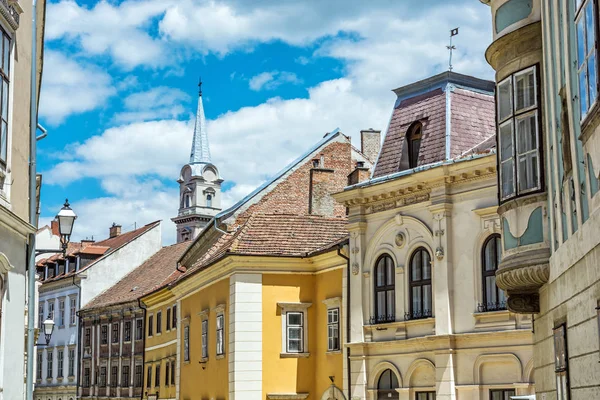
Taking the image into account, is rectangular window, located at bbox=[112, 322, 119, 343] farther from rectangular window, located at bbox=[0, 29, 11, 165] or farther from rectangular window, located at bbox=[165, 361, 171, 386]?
rectangular window, located at bbox=[0, 29, 11, 165]

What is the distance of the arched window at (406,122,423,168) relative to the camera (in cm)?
3023

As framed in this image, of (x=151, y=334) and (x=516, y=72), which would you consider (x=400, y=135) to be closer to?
(x=516, y=72)

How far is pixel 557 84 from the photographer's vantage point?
491 inches

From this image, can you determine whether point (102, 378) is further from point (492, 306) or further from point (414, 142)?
point (492, 306)

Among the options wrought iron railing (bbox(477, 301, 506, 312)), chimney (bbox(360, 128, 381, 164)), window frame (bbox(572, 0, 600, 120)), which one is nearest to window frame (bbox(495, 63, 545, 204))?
window frame (bbox(572, 0, 600, 120))

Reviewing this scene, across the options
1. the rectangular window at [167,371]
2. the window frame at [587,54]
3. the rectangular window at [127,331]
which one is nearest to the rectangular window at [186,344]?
the rectangular window at [167,371]

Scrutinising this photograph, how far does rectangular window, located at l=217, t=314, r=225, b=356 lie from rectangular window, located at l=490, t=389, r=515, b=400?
1152cm

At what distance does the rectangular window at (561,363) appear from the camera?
11891 mm

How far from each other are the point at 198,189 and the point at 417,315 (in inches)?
4424

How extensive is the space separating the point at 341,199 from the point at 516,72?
1680cm

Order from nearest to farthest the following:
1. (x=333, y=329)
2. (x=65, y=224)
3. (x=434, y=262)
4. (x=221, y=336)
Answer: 1. (x=65, y=224)
2. (x=434, y=262)
3. (x=333, y=329)
4. (x=221, y=336)

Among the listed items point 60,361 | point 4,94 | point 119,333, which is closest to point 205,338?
point 119,333

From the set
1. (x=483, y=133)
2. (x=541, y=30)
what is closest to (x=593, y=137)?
(x=541, y=30)

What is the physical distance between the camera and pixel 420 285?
28328 mm
